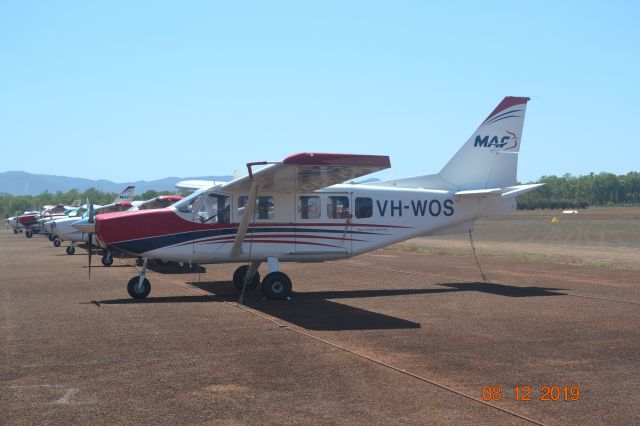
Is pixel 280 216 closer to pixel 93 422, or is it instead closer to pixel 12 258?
pixel 93 422

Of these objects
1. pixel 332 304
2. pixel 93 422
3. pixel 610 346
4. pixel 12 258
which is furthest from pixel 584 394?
pixel 12 258

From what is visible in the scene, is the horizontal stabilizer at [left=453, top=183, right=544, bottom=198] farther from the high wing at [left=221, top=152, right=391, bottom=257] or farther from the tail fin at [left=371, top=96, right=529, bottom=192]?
the high wing at [left=221, top=152, right=391, bottom=257]

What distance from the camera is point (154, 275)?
68.3ft

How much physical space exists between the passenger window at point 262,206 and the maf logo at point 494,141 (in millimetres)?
5400

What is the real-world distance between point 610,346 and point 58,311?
915 cm

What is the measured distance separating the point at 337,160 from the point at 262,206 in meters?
3.64

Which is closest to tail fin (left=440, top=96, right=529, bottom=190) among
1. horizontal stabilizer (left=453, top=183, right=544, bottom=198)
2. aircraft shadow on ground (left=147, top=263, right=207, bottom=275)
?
horizontal stabilizer (left=453, top=183, right=544, bottom=198)

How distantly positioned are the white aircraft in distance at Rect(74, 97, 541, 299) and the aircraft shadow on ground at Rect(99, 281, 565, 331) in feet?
1.59

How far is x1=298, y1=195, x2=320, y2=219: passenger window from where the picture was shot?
51.9 feet

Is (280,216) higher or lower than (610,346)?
higher

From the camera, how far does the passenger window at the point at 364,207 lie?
53.7 feet

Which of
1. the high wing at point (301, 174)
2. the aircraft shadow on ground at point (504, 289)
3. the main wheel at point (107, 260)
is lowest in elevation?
the aircraft shadow on ground at point (504, 289)

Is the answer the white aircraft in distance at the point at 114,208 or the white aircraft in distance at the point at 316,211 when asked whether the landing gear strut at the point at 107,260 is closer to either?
the white aircraft in distance at the point at 114,208
